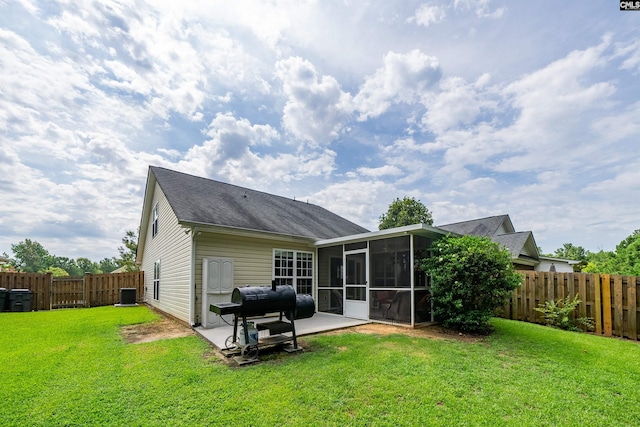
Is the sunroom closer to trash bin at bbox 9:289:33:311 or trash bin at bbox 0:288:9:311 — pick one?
trash bin at bbox 9:289:33:311

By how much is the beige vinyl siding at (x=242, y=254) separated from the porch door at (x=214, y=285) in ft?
0.90

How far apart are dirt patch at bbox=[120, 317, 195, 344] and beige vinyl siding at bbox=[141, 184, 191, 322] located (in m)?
0.38

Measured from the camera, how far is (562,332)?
680cm

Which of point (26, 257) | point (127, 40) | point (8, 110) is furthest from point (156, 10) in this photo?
point (26, 257)

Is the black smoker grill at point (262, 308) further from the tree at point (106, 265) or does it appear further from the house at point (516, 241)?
the tree at point (106, 265)

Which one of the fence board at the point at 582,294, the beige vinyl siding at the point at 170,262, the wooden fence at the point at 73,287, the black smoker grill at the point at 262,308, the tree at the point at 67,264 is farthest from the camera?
the tree at the point at 67,264

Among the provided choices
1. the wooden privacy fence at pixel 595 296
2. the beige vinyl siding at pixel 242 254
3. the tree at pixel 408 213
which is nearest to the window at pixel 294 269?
the beige vinyl siding at pixel 242 254

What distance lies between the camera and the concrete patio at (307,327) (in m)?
6.25

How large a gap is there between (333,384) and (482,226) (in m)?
16.7

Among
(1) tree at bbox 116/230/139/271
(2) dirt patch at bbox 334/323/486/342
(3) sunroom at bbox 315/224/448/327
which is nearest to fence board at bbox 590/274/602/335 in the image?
(2) dirt patch at bbox 334/323/486/342

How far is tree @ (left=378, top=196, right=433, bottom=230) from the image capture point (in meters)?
27.3

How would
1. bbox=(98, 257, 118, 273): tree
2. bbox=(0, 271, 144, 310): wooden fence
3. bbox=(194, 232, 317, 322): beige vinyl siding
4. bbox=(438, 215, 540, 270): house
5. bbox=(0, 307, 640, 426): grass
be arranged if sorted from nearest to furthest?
bbox=(0, 307, 640, 426): grass → bbox=(194, 232, 317, 322): beige vinyl siding → bbox=(0, 271, 144, 310): wooden fence → bbox=(438, 215, 540, 270): house → bbox=(98, 257, 118, 273): tree

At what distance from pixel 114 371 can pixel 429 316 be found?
270 inches

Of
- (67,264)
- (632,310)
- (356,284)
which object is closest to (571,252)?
(632,310)
